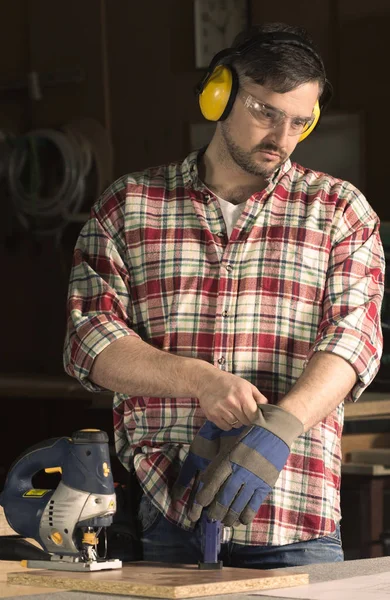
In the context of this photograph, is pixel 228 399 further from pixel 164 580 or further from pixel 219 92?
pixel 219 92

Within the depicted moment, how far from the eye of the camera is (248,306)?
221 centimetres

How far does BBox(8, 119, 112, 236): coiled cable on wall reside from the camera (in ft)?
12.3

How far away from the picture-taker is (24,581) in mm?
1837

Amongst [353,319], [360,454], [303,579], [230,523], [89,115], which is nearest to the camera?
[303,579]

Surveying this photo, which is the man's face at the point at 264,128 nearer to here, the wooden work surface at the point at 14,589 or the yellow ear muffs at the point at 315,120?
the yellow ear muffs at the point at 315,120

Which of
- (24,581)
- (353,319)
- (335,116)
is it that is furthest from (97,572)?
(335,116)

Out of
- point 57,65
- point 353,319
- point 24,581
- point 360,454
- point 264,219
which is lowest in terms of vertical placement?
point 360,454

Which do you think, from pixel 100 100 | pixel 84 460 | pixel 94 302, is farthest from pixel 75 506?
pixel 100 100

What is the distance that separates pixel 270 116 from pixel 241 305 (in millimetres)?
342

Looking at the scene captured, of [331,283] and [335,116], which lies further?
[335,116]

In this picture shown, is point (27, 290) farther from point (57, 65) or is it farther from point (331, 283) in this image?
point (331, 283)

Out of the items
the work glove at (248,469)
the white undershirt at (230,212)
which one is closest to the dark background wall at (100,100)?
the white undershirt at (230,212)

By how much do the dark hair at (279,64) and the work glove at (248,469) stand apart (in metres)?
0.61

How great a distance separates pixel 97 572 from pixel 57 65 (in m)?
2.26
